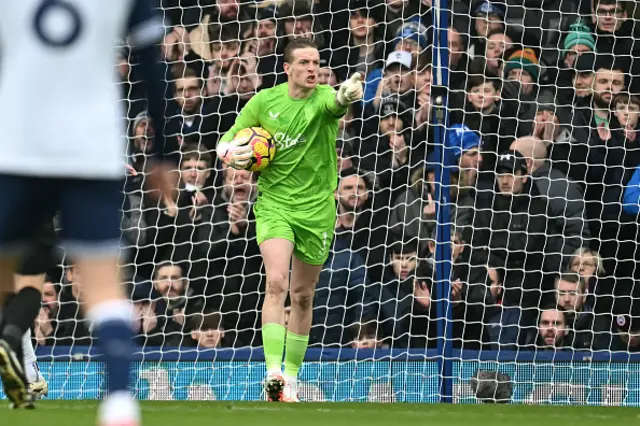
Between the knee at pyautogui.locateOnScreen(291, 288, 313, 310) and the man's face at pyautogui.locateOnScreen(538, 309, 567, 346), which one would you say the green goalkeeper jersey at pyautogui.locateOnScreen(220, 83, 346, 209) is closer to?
the knee at pyautogui.locateOnScreen(291, 288, 313, 310)

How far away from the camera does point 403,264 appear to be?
10.8m

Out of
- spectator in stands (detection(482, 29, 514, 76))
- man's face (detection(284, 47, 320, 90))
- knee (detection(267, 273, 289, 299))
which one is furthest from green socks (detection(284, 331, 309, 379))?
Result: spectator in stands (detection(482, 29, 514, 76))

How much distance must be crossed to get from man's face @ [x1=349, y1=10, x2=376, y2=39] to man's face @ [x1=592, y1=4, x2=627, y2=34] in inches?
72.8

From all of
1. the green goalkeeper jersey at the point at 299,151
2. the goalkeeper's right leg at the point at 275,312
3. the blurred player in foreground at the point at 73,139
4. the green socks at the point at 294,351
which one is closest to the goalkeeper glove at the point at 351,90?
the green goalkeeper jersey at the point at 299,151

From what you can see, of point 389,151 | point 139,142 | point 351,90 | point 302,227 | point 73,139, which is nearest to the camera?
point 73,139

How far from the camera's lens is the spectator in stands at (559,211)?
10.8 m

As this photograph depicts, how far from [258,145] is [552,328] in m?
3.07

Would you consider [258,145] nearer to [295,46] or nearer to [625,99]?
[295,46]

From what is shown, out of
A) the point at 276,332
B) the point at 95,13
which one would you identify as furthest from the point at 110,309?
the point at 276,332

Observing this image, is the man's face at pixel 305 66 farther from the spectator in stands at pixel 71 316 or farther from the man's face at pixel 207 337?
the spectator in stands at pixel 71 316

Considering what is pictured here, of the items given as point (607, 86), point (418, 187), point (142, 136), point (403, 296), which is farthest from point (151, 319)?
point (607, 86)

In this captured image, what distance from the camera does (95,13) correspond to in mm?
4445

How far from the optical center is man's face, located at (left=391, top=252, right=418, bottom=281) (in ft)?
35.4

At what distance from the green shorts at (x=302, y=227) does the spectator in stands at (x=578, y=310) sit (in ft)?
7.57
